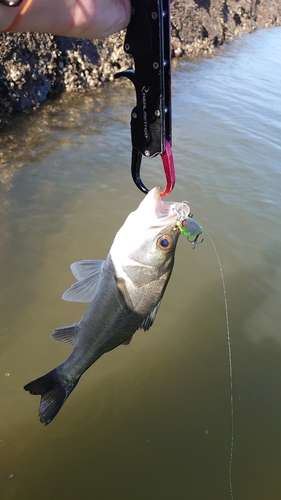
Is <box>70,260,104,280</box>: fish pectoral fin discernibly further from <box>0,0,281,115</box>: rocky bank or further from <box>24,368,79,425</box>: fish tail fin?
<box>0,0,281,115</box>: rocky bank

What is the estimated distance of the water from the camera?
330 cm

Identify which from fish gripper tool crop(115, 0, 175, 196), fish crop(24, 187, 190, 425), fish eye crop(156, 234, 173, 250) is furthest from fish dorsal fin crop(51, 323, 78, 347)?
fish gripper tool crop(115, 0, 175, 196)

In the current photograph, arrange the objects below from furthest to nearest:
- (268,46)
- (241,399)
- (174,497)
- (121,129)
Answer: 1. (268,46)
2. (121,129)
3. (241,399)
4. (174,497)

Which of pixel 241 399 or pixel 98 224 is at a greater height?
pixel 98 224

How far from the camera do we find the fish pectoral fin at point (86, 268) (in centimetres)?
245

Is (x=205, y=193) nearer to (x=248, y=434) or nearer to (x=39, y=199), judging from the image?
(x=39, y=199)

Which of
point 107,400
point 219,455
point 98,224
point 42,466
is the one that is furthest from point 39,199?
point 219,455

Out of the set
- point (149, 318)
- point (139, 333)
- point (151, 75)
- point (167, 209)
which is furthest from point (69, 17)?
point (139, 333)

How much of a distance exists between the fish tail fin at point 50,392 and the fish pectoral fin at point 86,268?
0.65 meters

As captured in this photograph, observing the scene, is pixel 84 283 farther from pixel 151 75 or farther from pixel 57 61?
pixel 57 61

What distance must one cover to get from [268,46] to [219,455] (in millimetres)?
19012

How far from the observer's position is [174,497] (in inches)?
125

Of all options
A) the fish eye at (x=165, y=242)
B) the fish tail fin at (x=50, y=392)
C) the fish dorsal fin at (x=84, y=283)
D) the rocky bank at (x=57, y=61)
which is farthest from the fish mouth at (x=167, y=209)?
the rocky bank at (x=57, y=61)

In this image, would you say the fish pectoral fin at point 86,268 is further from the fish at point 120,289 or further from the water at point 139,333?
the water at point 139,333
